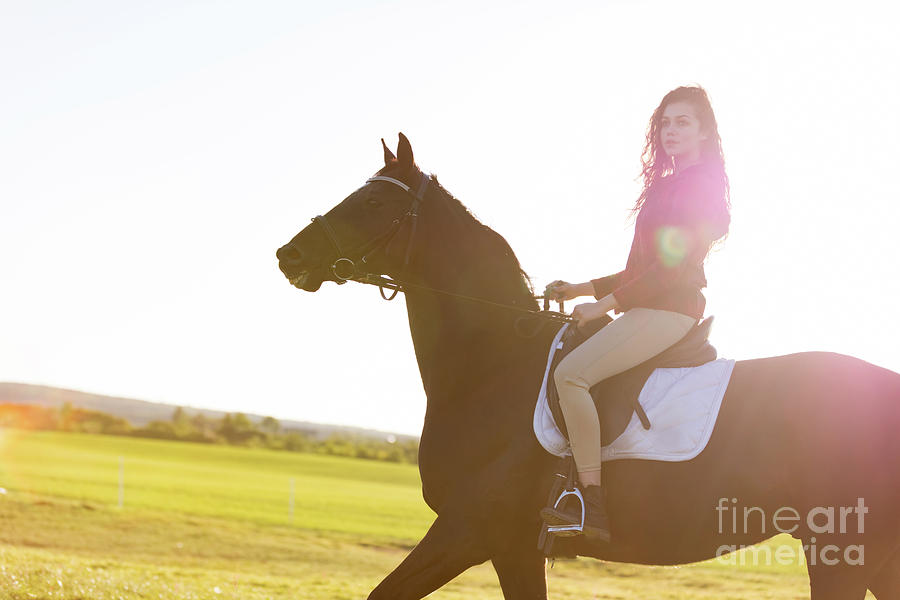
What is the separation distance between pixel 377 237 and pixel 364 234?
0.08 m

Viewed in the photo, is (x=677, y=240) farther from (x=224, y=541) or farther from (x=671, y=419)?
(x=224, y=541)

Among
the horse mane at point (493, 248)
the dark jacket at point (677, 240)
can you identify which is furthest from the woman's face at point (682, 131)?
the horse mane at point (493, 248)

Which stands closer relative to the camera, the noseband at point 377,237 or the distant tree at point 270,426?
the noseband at point 377,237

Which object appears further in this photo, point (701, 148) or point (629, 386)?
point (701, 148)

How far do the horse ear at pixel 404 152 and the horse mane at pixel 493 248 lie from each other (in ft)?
0.67

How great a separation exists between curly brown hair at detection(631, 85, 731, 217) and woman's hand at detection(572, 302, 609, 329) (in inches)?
27.9

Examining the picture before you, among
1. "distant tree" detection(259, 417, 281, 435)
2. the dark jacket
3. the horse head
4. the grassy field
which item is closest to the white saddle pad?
the dark jacket

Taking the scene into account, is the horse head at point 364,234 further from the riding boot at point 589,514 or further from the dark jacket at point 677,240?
the riding boot at point 589,514

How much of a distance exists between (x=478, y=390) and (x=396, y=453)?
60.9 meters

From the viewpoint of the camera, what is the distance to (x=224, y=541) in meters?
23.4

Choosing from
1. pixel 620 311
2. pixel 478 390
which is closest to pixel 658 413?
pixel 620 311

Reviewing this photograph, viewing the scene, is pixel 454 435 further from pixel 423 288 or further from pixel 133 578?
pixel 133 578

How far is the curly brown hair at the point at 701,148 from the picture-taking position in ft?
15.7

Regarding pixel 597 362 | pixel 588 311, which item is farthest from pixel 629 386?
pixel 588 311
